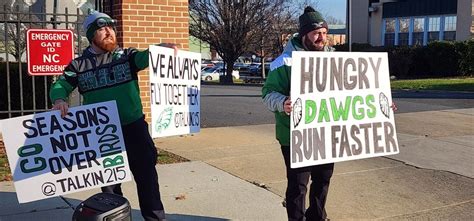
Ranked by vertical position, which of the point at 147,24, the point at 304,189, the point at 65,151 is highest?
the point at 147,24

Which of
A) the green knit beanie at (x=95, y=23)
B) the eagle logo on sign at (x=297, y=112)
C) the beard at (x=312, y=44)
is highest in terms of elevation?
the green knit beanie at (x=95, y=23)

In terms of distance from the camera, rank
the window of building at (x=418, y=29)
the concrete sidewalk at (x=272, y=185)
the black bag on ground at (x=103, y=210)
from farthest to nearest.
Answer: the window of building at (x=418, y=29), the concrete sidewalk at (x=272, y=185), the black bag on ground at (x=103, y=210)

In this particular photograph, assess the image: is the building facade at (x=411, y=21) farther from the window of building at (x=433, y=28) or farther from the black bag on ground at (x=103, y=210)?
the black bag on ground at (x=103, y=210)

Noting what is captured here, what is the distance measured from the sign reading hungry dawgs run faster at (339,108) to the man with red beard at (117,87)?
1093 millimetres

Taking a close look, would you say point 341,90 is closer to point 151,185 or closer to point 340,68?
point 340,68

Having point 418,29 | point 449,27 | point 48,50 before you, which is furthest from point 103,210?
point 418,29

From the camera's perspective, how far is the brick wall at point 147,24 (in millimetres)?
7645

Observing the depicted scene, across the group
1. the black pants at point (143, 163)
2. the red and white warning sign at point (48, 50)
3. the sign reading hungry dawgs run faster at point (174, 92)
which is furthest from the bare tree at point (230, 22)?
the black pants at point (143, 163)

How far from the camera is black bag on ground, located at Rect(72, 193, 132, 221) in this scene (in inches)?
114

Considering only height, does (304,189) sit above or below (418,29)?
below

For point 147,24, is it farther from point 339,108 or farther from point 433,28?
point 433,28

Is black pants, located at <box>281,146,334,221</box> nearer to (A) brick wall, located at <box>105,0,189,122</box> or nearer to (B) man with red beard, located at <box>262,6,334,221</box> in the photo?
(B) man with red beard, located at <box>262,6,334,221</box>

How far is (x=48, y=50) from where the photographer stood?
6.89 meters

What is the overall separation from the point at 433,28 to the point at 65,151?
37437 millimetres
